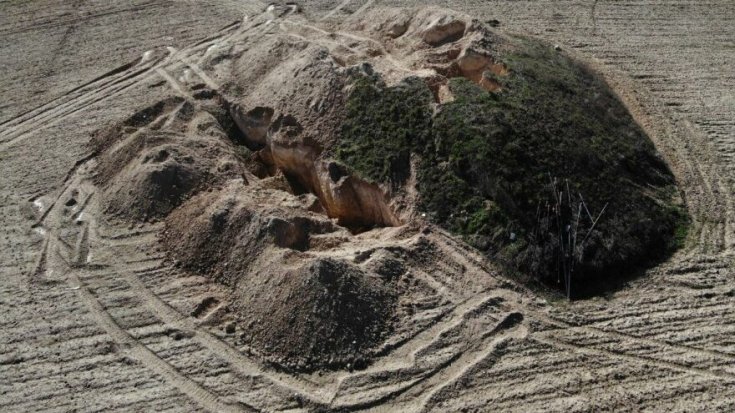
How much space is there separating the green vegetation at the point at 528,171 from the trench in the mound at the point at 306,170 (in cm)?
42

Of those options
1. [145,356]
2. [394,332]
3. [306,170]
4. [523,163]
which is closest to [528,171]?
[523,163]

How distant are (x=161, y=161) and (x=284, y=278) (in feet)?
14.0

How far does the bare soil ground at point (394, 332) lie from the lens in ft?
34.2

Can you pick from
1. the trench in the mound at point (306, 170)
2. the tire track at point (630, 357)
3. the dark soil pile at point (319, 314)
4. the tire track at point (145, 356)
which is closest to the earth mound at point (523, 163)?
the trench in the mound at point (306, 170)

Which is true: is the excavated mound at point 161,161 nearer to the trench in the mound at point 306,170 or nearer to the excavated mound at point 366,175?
the excavated mound at point 366,175

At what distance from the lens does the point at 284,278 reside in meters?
11.6

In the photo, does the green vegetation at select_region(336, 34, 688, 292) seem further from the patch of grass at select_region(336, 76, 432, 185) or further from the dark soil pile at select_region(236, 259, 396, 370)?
the dark soil pile at select_region(236, 259, 396, 370)

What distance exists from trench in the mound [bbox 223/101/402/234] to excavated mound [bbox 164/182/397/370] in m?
0.89

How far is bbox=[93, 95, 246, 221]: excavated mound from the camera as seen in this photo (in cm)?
1381

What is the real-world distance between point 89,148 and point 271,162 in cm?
411

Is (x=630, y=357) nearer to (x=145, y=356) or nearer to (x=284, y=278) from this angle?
(x=284, y=278)

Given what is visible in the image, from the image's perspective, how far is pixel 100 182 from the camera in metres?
14.9

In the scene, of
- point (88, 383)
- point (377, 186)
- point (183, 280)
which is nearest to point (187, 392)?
point (88, 383)

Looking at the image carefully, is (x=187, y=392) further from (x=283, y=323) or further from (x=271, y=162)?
(x=271, y=162)
